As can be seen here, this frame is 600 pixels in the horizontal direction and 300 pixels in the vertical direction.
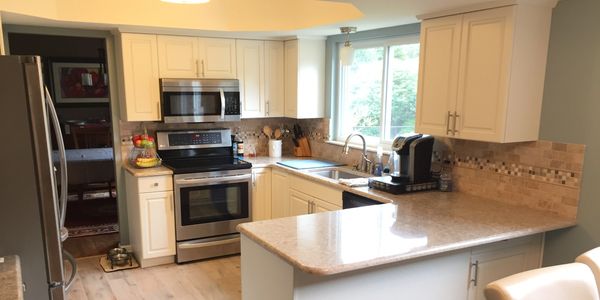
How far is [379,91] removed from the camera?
3867 mm

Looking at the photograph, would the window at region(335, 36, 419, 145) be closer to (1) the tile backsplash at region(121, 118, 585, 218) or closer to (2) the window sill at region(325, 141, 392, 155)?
(2) the window sill at region(325, 141, 392, 155)

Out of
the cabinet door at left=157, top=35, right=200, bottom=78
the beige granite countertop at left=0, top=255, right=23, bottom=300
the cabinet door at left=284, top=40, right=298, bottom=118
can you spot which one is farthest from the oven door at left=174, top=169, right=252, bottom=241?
the beige granite countertop at left=0, top=255, right=23, bottom=300

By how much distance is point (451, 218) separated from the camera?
2379 millimetres

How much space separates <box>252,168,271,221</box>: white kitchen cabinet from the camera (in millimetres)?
4227

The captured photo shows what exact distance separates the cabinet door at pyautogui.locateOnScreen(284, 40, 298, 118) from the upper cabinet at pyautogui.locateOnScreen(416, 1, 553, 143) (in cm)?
178

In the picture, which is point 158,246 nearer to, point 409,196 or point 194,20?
point 194,20

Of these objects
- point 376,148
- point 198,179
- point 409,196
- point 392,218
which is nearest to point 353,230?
point 392,218

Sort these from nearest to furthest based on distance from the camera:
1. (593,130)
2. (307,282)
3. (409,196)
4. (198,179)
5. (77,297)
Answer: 1. (307,282)
2. (593,130)
3. (409,196)
4. (77,297)
5. (198,179)

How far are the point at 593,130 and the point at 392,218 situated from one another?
1122 millimetres

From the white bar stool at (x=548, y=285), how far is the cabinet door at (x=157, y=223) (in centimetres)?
305

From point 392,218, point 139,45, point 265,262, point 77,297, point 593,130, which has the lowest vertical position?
point 77,297

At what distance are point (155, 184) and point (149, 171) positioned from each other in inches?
4.9

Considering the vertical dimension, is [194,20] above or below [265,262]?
above

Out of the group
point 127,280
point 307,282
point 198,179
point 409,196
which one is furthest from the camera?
point 198,179
